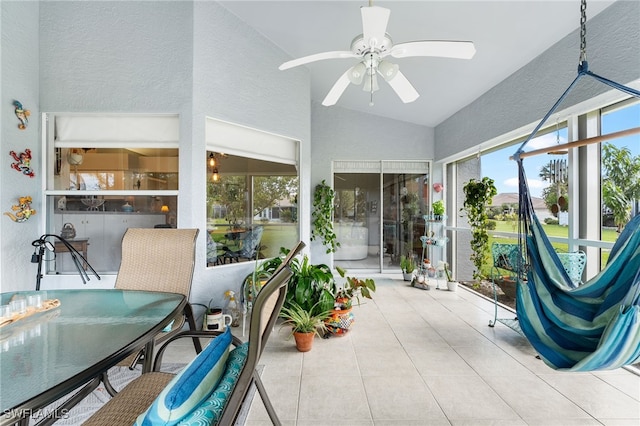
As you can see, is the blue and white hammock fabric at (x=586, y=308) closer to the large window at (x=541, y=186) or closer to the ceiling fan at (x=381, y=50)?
the ceiling fan at (x=381, y=50)

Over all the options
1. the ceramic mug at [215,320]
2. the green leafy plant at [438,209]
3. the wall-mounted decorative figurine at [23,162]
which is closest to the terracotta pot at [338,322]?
the ceramic mug at [215,320]

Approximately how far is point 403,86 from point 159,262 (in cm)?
224

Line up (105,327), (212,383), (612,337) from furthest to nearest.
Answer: (612,337) < (105,327) < (212,383)

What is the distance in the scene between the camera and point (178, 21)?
280cm

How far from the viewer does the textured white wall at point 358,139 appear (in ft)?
17.0

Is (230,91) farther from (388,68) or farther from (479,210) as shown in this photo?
(479,210)

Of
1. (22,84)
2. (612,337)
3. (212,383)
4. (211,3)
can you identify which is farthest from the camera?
(211,3)

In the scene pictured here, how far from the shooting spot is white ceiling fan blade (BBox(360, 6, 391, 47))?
1706mm

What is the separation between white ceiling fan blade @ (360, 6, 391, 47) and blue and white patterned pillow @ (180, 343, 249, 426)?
193cm

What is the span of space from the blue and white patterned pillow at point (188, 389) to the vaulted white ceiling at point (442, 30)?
2.83 meters

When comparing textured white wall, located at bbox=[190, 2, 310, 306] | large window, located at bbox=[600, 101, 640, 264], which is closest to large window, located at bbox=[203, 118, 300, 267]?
textured white wall, located at bbox=[190, 2, 310, 306]

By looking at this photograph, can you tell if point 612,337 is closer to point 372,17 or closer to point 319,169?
point 372,17

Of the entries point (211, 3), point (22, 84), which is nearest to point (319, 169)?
point (211, 3)

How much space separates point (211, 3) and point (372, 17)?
2048 mm
